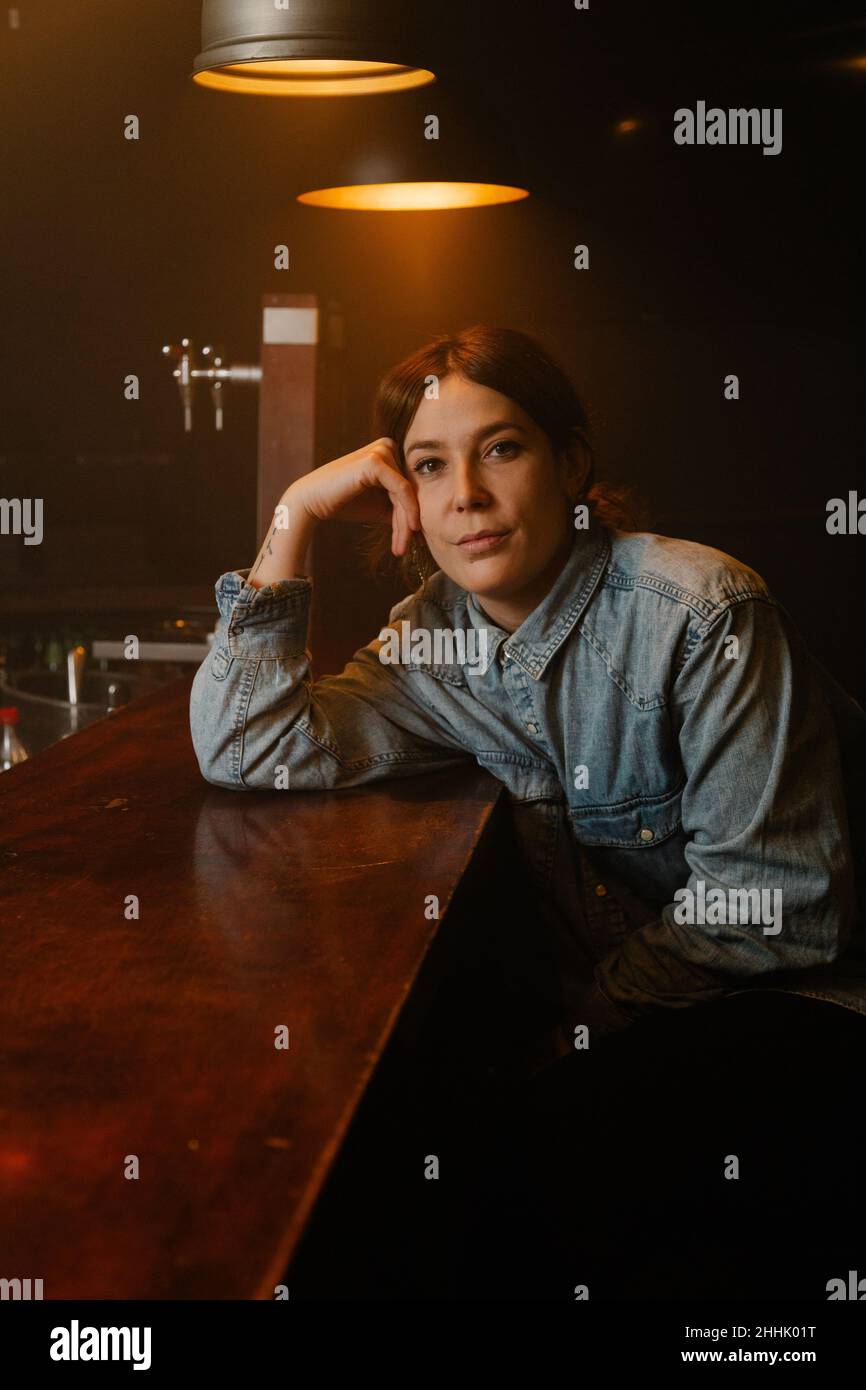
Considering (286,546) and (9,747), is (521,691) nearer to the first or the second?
(286,546)

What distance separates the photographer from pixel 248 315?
17.7 feet

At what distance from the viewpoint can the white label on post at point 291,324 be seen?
8.35 feet

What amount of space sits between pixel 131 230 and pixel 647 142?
7.14ft

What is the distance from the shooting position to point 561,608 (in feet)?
5.64

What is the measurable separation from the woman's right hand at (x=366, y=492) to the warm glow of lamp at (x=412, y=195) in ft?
2.24

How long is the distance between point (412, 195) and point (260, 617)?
1.07m

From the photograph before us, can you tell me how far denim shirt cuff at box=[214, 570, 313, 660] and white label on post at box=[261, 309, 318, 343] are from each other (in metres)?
0.92

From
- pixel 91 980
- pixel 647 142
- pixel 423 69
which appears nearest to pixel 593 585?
pixel 423 69

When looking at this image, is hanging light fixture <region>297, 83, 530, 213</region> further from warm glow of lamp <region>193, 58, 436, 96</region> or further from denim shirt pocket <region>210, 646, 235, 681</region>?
denim shirt pocket <region>210, 646, 235, 681</region>
